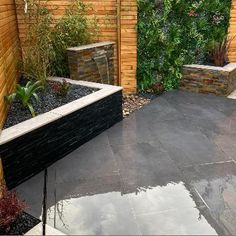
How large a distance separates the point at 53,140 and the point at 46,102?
1124 mm

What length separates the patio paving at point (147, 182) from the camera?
300 cm

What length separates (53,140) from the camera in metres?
4.04

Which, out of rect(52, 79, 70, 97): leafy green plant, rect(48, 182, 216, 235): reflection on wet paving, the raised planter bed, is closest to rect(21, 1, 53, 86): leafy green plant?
rect(52, 79, 70, 97): leafy green plant

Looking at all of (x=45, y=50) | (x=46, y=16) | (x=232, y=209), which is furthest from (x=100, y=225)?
(x=46, y=16)

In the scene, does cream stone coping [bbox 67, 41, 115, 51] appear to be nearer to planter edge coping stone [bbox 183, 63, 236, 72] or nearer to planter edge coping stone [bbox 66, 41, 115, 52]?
planter edge coping stone [bbox 66, 41, 115, 52]

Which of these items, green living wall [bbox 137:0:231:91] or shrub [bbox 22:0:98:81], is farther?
green living wall [bbox 137:0:231:91]

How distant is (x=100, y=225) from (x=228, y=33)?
6184 millimetres

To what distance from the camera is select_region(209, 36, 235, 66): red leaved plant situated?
23.1 ft

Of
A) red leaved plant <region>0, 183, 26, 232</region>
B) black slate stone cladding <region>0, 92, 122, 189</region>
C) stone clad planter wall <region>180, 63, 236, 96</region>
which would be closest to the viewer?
red leaved plant <region>0, 183, 26, 232</region>

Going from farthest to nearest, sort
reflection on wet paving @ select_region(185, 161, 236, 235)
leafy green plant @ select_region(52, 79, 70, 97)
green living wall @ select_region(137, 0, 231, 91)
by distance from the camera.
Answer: green living wall @ select_region(137, 0, 231, 91) → leafy green plant @ select_region(52, 79, 70, 97) → reflection on wet paving @ select_region(185, 161, 236, 235)

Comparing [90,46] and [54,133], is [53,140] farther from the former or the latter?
[90,46]

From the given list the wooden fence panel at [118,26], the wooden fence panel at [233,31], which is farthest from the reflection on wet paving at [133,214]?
the wooden fence panel at [233,31]

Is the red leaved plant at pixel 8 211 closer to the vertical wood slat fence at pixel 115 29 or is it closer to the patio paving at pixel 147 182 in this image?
the patio paving at pixel 147 182

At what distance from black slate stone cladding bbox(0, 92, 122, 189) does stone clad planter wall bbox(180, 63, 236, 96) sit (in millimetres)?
2510
